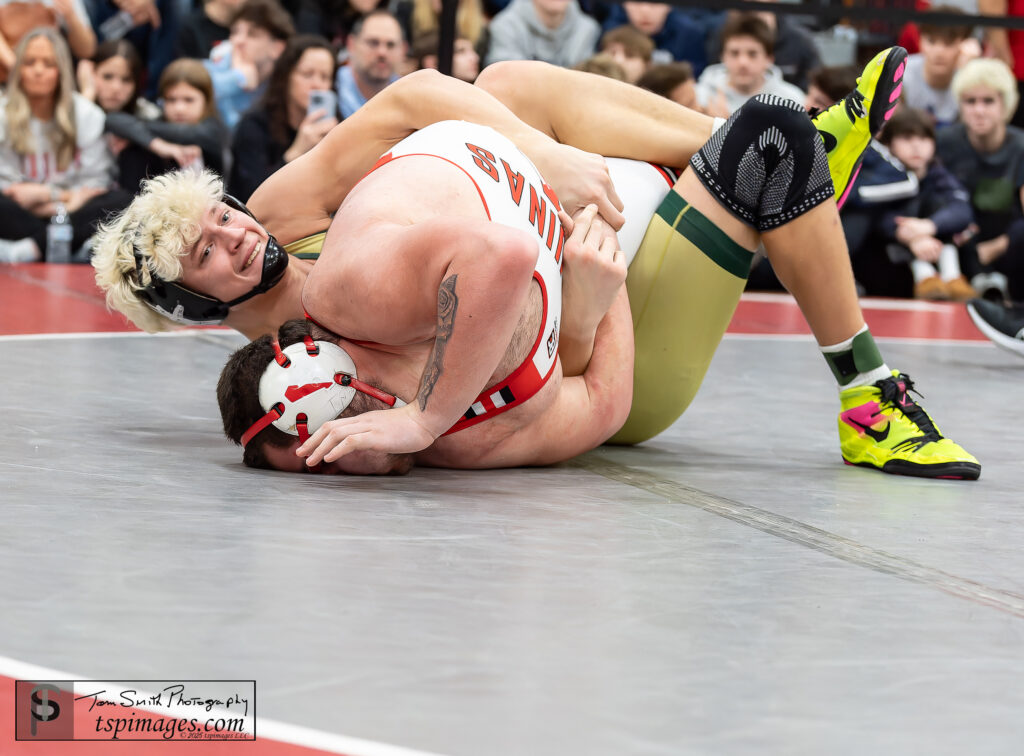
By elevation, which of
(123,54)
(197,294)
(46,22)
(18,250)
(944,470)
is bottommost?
(18,250)

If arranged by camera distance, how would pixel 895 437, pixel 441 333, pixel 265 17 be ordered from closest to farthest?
pixel 441 333
pixel 895 437
pixel 265 17

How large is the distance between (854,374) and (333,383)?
1029 millimetres

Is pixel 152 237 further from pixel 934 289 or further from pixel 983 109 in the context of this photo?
pixel 983 109

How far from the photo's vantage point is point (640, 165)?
267 centimetres

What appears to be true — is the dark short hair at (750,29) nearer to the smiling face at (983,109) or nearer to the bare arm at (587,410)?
the smiling face at (983,109)

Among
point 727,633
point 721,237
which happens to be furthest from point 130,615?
point 721,237

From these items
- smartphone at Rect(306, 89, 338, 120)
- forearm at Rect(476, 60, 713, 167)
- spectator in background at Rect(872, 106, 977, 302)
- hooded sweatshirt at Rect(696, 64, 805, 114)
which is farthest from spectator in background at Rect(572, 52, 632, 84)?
forearm at Rect(476, 60, 713, 167)

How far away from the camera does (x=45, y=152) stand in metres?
6.19

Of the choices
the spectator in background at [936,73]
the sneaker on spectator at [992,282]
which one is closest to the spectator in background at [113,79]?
the spectator in background at [936,73]

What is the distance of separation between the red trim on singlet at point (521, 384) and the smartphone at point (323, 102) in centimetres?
427

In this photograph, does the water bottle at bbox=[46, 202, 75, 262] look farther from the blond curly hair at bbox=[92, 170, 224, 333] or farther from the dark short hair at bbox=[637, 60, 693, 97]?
the blond curly hair at bbox=[92, 170, 224, 333]

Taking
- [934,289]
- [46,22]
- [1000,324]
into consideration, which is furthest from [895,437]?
[46,22]

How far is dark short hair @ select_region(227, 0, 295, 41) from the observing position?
6.39 m

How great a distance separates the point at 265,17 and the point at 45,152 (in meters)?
1.20
